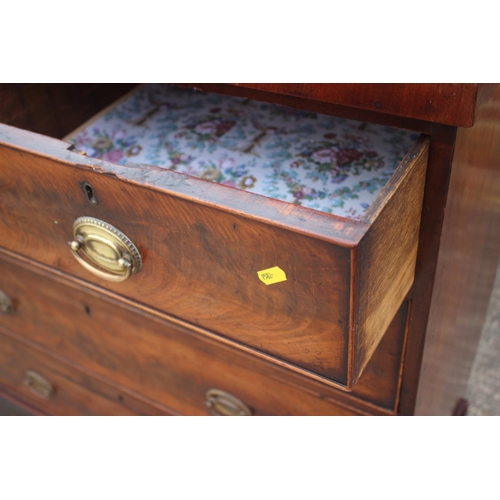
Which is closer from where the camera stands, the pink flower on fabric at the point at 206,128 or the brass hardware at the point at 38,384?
the pink flower on fabric at the point at 206,128

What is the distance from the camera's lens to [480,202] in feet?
2.18

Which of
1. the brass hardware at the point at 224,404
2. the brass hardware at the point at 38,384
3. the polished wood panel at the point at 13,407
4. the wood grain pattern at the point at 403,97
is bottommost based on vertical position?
the polished wood panel at the point at 13,407

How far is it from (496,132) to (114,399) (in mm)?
650

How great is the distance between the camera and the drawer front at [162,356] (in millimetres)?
718

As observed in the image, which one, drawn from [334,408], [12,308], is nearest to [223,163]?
[334,408]

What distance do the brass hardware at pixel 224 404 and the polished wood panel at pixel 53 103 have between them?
1.21 ft

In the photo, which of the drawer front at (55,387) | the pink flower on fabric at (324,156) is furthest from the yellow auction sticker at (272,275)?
the drawer front at (55,387)

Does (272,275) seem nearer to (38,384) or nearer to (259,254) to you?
(259,254)

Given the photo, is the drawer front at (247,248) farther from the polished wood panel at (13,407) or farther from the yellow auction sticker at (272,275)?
the polished wood panel at (13,407)

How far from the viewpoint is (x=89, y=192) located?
52 cm

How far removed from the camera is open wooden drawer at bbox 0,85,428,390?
44 centimetres

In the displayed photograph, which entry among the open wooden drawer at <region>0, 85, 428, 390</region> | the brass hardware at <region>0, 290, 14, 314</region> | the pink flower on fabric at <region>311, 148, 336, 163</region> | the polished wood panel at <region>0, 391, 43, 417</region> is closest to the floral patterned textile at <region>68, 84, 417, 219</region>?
the pink flower on fabric at <region>311, 148, 336, 163</region>

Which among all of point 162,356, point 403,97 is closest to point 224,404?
point 162,356

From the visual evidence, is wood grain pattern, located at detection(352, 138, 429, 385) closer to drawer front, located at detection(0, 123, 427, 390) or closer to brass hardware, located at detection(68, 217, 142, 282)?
drawer front, located at detection(0, 123, 427, 390)
